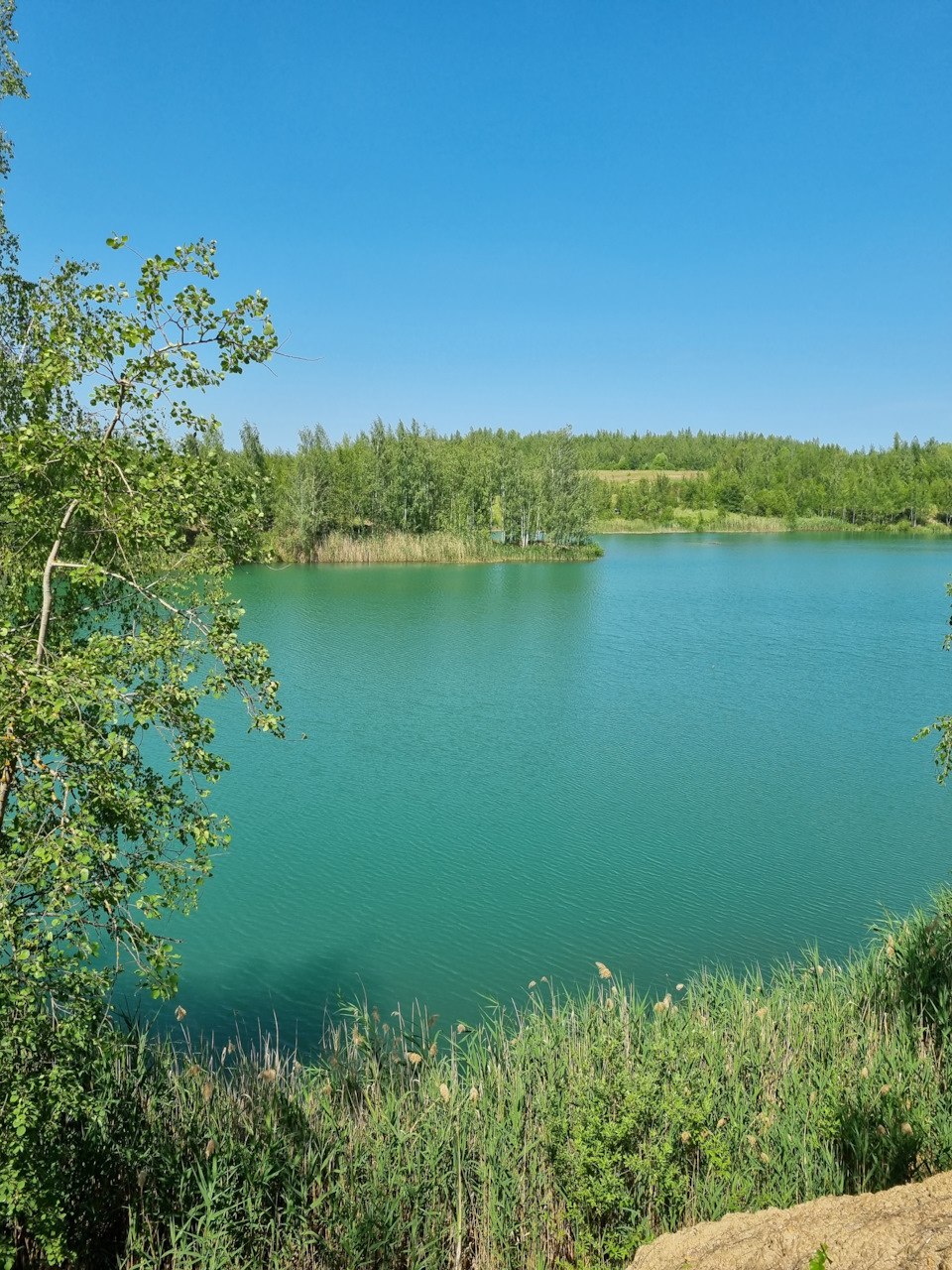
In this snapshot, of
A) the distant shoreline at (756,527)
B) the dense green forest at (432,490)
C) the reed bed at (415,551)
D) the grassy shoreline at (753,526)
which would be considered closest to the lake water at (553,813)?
the dense green forest at (432,490)

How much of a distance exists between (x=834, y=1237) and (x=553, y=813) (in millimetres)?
9031

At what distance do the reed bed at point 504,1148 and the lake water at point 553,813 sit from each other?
8.22 ft

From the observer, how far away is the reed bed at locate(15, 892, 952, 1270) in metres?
3.77

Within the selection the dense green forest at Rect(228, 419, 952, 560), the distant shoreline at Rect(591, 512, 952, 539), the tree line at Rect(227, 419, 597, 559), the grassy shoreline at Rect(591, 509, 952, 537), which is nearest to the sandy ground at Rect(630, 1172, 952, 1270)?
the dense green forest at Rect(228, 419, 952, 560)

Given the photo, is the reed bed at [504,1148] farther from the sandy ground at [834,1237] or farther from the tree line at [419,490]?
the tree line at [419,490]

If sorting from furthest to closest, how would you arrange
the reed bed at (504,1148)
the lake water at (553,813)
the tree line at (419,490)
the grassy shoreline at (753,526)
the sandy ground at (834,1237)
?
the grassy shoreline at (753,526) < the tree line at (419,490) < the lake water at (553,813) < the reed bed at (504,1148) < the sandy ground at (834,1237)

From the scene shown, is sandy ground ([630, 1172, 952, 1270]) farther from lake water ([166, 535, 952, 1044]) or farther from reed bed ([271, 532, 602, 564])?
reed bed ([271, 532, 602, 564])

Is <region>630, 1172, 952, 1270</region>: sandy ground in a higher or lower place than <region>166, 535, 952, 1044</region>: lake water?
higher

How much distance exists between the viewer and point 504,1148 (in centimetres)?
412

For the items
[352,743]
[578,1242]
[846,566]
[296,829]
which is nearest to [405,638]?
[352,743]

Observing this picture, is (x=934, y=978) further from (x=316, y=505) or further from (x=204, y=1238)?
(x=316, y=505)

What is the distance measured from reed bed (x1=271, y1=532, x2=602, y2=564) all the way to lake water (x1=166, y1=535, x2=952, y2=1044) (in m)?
20.2

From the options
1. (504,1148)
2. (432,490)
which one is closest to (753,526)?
(432,490)

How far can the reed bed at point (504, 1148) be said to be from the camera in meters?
3.77
